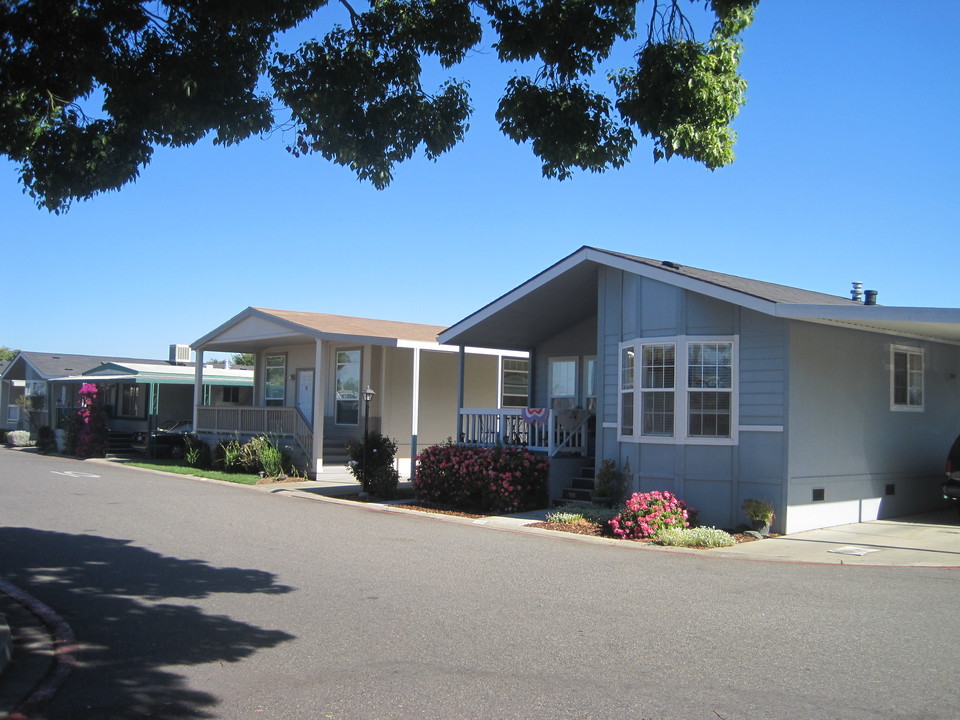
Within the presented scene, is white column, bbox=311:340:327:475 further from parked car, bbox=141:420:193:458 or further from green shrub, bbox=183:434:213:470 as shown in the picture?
parked car, bbox=141:420:193:458

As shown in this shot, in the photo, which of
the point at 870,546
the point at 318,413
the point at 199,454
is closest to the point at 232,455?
the point at 199,454

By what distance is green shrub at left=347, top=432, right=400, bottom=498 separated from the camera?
17.7m

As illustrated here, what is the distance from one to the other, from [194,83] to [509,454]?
29.4 ft

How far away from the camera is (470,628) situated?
7.02m

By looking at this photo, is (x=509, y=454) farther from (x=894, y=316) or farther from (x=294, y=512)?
(x=894, y=316)

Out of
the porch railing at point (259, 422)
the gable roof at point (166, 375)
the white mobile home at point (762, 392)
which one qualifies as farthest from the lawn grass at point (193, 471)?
the white mobile home at point (762, 392)

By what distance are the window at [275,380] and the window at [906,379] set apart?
59.3 ft

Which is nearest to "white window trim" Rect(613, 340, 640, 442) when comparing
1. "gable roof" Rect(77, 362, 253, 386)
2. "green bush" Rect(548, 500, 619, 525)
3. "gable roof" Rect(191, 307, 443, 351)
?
"green bush" Rect(548, 500, 619, 525)

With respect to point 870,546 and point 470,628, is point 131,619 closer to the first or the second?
point 470,628

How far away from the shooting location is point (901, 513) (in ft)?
49.4

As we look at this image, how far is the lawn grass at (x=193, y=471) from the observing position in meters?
21.3

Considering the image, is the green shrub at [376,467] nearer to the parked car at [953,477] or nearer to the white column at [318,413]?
the white column at [318,413]

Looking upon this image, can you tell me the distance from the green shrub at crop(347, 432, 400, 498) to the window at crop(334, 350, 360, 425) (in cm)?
534

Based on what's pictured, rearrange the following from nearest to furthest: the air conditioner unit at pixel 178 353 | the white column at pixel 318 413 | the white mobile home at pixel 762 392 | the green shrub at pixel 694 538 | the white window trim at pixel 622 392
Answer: the green shrub at pixel 694 538, the white mobile home at pixel 762 392, the white window trim at pixel 622 392, the white column at pixel 318 413, the air conditioner unit at pixel 178 353
